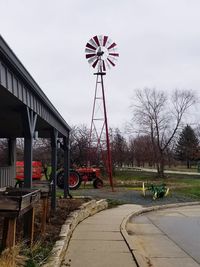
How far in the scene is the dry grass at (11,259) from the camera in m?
5.50

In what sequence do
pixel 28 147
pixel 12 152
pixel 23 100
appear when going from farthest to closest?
1. pixel 12 152
2. pixel 28 147
3. pixel 23 100

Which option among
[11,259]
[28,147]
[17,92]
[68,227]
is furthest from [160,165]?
[11,259]

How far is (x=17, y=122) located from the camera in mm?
13000

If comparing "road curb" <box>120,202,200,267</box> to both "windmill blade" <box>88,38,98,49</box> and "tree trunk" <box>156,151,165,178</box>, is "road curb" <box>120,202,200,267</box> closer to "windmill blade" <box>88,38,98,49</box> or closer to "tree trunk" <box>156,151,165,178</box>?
"windmill blade" <box>88,38,98,49</box>

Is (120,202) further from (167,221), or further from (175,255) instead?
(175,255)

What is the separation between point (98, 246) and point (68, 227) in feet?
3.92

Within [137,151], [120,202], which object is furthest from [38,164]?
[137,151]

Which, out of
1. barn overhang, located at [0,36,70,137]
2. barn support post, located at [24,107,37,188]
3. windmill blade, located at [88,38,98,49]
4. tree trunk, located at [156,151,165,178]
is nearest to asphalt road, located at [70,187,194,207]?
windmill blade, located at [88,38,98,49]

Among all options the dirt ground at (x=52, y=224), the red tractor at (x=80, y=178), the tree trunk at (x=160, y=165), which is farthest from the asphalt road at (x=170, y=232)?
the tree trunk at (x=160, y=165)

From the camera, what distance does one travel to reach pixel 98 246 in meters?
9.27

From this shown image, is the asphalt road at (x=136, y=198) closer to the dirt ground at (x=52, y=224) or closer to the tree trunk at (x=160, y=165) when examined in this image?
the dirt ground at (x=52, y=224)

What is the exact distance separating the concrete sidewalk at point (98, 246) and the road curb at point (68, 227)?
0.15 metres

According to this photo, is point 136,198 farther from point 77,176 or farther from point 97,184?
point 97,184

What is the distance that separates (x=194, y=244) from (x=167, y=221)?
4882 millimetres
